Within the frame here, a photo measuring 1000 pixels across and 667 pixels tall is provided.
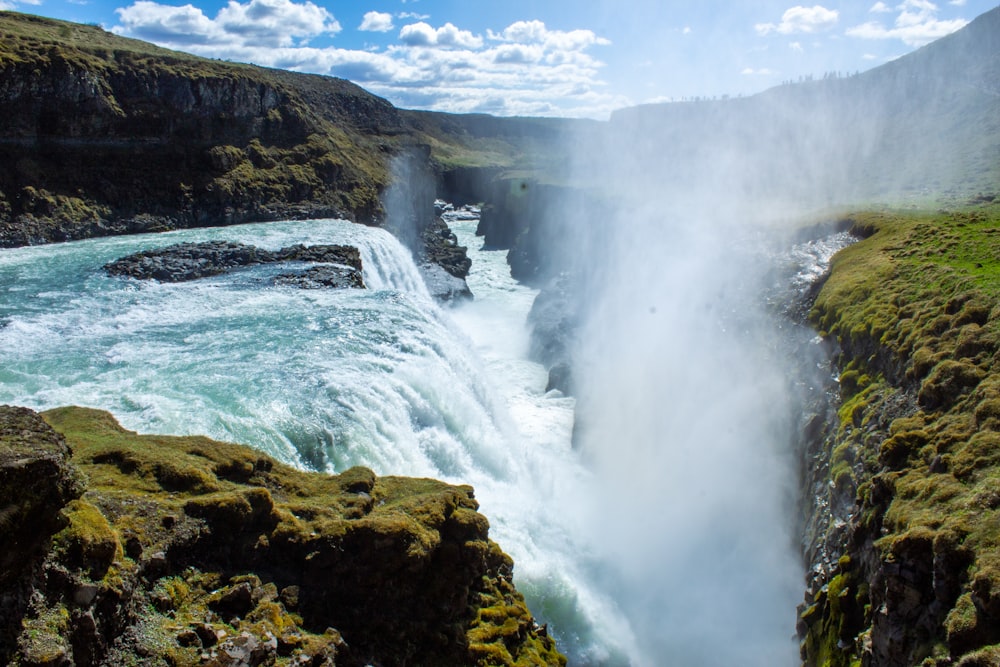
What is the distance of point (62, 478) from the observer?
5.83 m

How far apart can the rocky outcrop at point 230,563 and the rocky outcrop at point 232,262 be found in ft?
61.5

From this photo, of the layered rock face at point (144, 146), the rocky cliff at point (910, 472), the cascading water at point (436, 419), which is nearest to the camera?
the rocky cliff at point (910, 472)

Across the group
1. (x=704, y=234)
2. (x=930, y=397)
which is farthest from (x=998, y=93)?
(x=930, y=397)

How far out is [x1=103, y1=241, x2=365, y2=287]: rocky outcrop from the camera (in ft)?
96.5

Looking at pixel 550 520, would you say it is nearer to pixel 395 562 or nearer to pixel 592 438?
pixel 592 438

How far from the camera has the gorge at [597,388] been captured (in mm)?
10656

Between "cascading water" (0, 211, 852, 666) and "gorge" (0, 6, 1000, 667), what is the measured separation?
0.35 feet

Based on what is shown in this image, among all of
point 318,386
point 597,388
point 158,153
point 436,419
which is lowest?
point 597,388

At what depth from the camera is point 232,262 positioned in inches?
1277

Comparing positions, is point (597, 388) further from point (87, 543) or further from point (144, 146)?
point (144, 146)

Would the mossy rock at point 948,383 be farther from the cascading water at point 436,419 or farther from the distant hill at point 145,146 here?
the distant hill at point 145,146

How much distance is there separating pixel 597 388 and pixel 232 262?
18599 mm

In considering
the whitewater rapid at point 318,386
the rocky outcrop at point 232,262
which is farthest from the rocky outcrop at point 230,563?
the rocky outcrop at point 232,262

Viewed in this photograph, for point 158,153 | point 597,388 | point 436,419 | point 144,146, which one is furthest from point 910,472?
point 144,146
